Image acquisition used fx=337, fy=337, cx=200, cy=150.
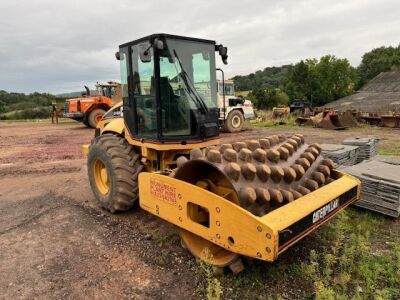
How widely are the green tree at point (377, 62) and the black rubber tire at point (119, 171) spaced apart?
48.3 metres

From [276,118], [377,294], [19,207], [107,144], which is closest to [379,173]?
[377,294]

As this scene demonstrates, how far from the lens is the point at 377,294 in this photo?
2.78m

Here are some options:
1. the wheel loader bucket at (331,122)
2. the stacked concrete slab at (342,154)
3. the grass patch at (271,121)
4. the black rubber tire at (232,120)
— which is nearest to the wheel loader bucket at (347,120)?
the wheel loader bucket at (331,122)

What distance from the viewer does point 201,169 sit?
135 inches

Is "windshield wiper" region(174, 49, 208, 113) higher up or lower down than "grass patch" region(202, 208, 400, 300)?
higher up

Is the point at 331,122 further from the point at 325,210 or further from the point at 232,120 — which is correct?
the point at 325,210

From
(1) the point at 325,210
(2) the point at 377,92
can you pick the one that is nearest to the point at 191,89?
(1) the point at 325,210

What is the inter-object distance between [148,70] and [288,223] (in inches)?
109

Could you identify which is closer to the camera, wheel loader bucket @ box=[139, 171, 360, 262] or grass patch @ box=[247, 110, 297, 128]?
wheel loader bucket @ box=[139, 171, 360, 262]

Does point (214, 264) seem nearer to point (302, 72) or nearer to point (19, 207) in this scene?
point (19, 207)

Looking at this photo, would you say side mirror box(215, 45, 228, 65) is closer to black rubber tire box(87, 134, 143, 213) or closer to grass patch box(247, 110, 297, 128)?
black rubber tire box(87, 134, 143, 213)

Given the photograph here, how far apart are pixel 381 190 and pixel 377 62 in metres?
53.8

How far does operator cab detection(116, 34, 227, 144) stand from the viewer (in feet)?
14.0

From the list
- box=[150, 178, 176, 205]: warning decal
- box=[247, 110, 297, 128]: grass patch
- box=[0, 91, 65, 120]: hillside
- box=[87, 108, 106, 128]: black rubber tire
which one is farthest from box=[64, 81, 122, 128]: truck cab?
box=[150, 178, 176, 205]: warning decal
